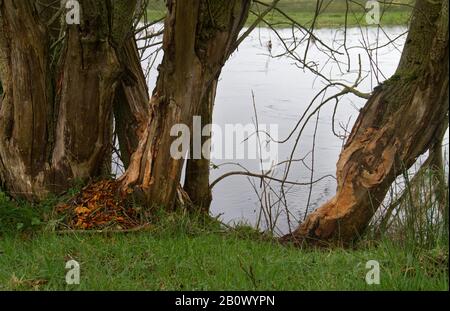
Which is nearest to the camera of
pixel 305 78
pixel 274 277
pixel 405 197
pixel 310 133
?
pixel 274 277

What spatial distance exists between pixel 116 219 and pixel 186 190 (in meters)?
1.20

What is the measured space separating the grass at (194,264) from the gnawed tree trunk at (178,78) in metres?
0.61

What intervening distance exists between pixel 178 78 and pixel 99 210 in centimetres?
117

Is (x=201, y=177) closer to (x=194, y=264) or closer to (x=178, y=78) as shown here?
(x=178, y=78)

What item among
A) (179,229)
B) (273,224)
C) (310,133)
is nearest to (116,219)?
(179,229)

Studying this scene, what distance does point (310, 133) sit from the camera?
407 inches

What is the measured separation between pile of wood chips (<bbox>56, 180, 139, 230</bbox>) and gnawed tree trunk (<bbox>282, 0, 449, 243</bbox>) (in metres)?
1.34

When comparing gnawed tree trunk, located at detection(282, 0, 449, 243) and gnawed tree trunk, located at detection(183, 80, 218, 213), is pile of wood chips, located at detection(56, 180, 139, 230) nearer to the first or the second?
gnawed tree trunk, located at detection(183, 80, 218, 213)

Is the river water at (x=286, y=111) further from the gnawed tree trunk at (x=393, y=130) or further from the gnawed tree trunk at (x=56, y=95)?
the gnawed tree trunk at (x=56, y=95)

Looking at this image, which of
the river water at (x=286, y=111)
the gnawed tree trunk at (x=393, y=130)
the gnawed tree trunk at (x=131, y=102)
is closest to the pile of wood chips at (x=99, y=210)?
the gnawed tree trunk at (x=131, y=102)

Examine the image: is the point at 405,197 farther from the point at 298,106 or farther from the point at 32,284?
the point at 298,106

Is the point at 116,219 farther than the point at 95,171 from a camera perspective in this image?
No

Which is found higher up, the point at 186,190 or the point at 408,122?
the point at 408,122

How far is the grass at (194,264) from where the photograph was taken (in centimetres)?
342
